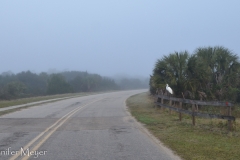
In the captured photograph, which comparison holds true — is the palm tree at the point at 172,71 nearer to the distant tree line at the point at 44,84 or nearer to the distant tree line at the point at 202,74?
the distant tree line at the point at 202,74

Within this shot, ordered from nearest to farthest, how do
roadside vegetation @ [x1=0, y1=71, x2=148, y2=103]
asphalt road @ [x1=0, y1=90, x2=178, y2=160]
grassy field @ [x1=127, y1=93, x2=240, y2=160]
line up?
asphalt road @ [x1=0, y1=90, x2=178, y2=160] → grassy field @ [x1=127, y1=93, x2=240, y2=160] → roadside vegetation @ [x1=0, y1=71, x2=148, y2=103]

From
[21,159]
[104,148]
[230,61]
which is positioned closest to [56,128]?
[104,148]

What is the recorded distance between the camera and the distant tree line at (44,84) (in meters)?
71.0

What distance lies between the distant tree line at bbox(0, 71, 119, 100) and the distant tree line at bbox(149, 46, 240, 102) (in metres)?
41.2

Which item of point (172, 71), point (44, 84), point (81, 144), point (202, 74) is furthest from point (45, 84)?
point (81, 144)

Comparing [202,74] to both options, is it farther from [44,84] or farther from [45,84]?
[44,84]

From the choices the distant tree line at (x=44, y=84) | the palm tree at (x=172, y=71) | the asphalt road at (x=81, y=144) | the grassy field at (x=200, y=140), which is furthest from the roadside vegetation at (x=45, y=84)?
the grassy field at (x=200, y=140)

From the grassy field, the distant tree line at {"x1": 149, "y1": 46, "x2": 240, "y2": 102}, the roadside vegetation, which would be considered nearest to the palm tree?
the distant tree line at {"x1": 149, "y1": 46, "x2": 240, "y2": 102}

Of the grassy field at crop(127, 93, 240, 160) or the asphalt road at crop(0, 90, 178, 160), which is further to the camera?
the grassy field at crop(127, 93, 240, 160)

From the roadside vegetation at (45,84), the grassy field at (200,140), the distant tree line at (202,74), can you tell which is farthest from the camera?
the roadside vegetation at (45,84)

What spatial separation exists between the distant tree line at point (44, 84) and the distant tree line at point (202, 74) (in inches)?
1620

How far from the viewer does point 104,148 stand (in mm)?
10586

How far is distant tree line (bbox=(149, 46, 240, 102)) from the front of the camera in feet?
85.7

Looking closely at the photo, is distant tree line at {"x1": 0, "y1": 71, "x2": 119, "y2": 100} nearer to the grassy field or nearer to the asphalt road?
the asphalt road
